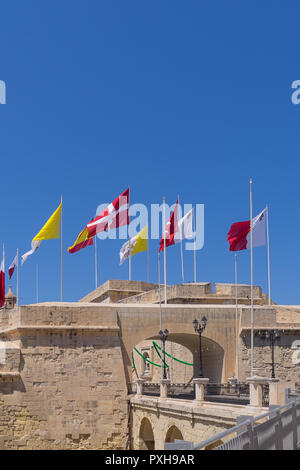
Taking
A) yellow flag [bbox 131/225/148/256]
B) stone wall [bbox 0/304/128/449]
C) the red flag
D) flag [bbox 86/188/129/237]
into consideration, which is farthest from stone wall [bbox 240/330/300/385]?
flag [bbox 86/188/129/237]

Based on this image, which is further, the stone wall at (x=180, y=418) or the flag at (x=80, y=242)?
the flag at (x=80, y=242)

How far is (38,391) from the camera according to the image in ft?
82.8

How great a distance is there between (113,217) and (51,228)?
336 cm

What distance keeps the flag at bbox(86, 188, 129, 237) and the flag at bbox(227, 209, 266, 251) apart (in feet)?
19.2

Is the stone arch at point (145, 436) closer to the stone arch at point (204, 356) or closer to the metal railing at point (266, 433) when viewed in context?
the stone arch at point (204, 356)

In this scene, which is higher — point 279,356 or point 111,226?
point 111,226

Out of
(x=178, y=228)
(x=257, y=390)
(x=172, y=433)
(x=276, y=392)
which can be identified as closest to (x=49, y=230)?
(x=178, y=228)

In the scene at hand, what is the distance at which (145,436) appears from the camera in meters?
24.7

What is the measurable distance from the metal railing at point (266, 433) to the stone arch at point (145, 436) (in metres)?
15.4

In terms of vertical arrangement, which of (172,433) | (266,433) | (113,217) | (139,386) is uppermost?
(113,217)

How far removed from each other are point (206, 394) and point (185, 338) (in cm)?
796

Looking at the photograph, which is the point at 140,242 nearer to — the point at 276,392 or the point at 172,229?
the point at 172,229

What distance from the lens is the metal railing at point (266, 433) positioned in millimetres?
6480

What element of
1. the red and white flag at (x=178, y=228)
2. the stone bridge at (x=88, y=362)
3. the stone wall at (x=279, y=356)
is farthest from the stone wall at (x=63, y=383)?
the stone wall at (x=279, y=356)
